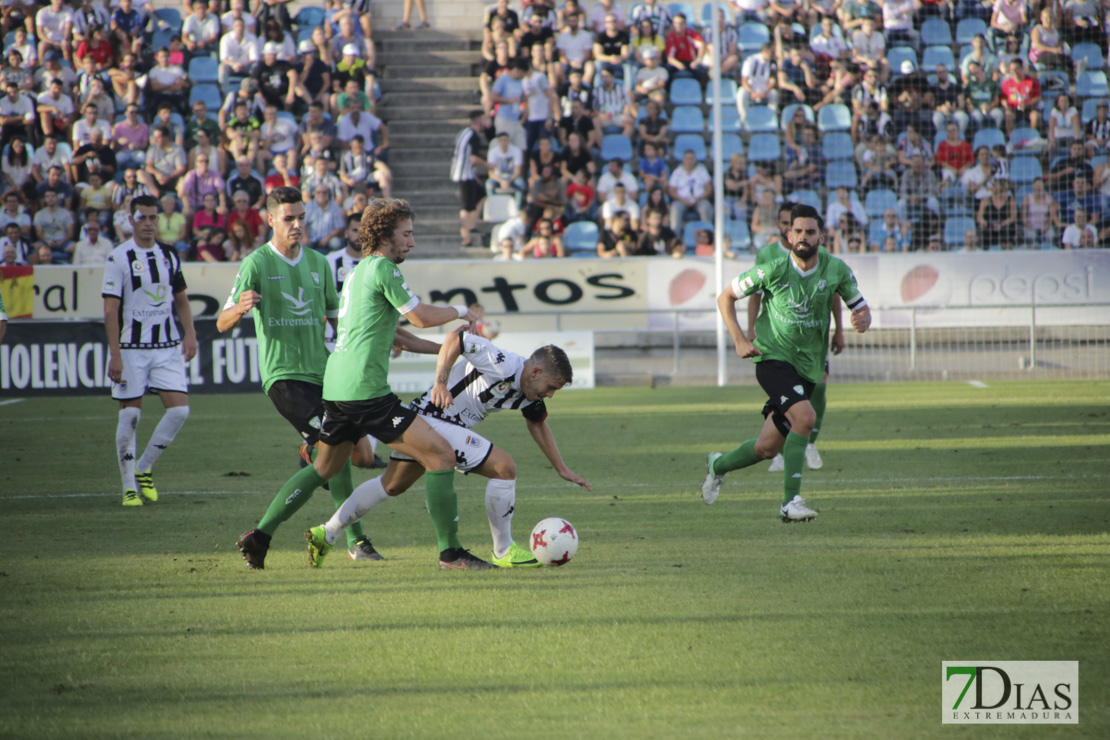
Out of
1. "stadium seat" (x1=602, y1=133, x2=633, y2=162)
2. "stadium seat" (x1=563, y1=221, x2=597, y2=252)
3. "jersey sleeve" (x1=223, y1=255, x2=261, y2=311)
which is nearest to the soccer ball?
"jersey sleeve" (x1=223, y1=255, x2=261, y2=311)

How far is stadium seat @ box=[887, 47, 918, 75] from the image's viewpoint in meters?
21.3

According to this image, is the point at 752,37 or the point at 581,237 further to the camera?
the point at 752,37

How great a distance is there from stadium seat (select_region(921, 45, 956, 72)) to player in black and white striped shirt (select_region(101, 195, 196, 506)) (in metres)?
17.1

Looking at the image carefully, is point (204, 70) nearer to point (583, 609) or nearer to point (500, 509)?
point (500, 509)

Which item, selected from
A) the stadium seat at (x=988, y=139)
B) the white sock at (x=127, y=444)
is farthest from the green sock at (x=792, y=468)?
the stadium seat at (x=988, y=139)

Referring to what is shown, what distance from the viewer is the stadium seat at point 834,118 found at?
20188mm

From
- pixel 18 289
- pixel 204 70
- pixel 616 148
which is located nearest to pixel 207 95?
pixel 204 70

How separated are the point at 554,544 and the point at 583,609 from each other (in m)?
0.85

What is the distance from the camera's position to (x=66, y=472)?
32.6 ft

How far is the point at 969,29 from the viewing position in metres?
21.7

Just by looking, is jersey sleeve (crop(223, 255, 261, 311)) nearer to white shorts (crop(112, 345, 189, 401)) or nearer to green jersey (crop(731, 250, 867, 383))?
white shorts (crop(112, 345, 189, 401))

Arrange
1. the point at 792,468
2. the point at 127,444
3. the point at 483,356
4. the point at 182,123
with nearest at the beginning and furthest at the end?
the point at 483,356, the point at 792,468, the point at 127,444, the point at 182,123

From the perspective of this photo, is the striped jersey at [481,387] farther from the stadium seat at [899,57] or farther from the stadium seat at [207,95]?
the stadium seat at [899,57]

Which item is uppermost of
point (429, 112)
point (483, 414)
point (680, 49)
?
point (680, 49)
